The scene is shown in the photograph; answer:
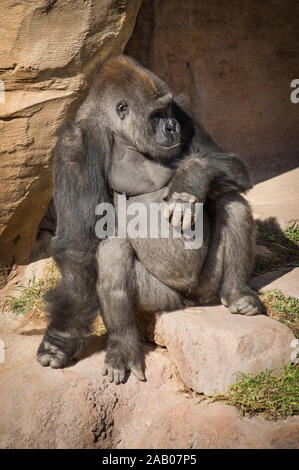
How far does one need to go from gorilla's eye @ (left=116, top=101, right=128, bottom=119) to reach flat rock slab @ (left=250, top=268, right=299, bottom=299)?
5.18 feet

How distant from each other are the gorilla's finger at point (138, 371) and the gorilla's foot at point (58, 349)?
1.31 ft

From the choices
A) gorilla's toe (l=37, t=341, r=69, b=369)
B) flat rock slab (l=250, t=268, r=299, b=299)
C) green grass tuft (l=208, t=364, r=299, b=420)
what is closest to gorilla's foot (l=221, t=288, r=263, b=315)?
flat rock slab (l=250, t=268, r=299, b=299)

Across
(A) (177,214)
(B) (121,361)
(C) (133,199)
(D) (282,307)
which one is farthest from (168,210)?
(D) (282,307)

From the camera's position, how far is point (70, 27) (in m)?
3.90

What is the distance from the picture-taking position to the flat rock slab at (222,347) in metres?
3.21

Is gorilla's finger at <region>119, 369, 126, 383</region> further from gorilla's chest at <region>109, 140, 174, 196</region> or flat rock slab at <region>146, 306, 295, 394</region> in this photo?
gorilla's chest at <region>109, 140, 174, 196</region>

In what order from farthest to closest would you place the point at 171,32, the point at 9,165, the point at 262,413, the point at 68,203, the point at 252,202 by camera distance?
1. the point at 171,32
2. the point at 252,202
3. the point at 9,165
4. the point at 68,203
5. the point at 262,413

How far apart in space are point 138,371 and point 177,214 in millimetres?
1046

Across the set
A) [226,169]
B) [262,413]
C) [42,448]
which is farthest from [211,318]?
[42,448]

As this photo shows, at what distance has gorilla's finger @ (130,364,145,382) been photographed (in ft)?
11.4

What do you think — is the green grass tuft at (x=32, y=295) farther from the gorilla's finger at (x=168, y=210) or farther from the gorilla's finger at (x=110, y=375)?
the gorilla's finger at (x=168, y=210)

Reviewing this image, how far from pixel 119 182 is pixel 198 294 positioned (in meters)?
0.97

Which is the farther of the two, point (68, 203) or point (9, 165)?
point (9, 165)

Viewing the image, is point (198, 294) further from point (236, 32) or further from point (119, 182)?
point (236, 32)
